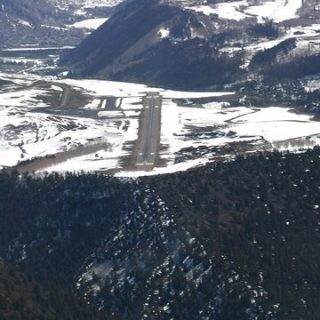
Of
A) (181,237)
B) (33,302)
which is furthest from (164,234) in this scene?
(33,302)

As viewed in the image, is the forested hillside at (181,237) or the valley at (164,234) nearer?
the valley at (164,234)

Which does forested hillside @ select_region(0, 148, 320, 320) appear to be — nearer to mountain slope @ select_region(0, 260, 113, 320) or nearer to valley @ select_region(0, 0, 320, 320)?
valley @ select_region(0, 0, 320, 320)

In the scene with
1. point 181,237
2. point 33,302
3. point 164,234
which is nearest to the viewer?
point 33,302

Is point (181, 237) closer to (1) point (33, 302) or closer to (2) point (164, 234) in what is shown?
(2) point (164, 234)

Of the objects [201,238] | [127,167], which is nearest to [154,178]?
[127,167]

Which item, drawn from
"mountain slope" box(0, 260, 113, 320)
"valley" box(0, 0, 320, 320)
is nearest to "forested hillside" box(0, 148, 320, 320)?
"valley" box(0, 0, 320, 320)

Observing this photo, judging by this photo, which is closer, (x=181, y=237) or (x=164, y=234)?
(x=181, y=237)

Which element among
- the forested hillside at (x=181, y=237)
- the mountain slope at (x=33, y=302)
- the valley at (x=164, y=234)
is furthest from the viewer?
the forested hillside at (x=181, y=237)

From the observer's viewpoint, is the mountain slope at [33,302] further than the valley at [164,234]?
No

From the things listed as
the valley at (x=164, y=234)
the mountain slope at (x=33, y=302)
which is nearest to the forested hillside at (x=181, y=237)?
the valley at (x=164, y=234)

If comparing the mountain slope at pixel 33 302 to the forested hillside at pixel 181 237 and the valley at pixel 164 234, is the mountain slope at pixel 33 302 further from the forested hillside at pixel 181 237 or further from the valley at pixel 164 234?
the forested hillside at pixel 181 237

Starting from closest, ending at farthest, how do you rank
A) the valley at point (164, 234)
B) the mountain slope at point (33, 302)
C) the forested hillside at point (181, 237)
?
the mountain slope at point (33, 302)
the valley at point (164, 234)
the forested hillside at point (181, 237)
